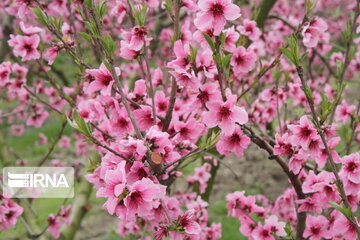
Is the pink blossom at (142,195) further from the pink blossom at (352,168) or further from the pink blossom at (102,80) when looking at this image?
the pink blossom at (352,168)

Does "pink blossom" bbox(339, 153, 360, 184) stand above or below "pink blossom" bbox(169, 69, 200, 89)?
below

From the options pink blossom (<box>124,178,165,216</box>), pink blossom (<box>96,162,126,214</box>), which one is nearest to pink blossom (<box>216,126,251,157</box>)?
pink blossom (<box>124,178,165,216</box>)

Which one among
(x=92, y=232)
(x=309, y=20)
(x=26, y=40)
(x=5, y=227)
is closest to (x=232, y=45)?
(x=309, y=20)

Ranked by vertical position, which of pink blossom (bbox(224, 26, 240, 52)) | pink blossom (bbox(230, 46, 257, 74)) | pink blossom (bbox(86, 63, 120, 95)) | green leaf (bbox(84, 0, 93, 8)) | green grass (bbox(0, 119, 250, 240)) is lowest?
green grass (bbox(0, 119, 250, 240))

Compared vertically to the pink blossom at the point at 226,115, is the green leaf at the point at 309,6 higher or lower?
higher

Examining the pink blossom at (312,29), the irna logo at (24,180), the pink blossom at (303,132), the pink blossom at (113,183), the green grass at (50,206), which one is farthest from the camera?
the green grass at (50,206)

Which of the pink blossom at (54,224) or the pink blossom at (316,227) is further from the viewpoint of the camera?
the pink blossom at (54,224)

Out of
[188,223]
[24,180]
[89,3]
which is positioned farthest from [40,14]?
[24,180]

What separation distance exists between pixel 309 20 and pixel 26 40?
1.74m

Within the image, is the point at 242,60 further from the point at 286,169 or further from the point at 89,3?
the point at 89,3

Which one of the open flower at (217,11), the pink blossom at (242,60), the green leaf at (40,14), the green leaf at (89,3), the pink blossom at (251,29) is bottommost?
the pink blossom at (242,60)

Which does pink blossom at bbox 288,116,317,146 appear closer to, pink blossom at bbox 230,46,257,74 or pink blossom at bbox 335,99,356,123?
pink blossom at bbox 230,46,257,74

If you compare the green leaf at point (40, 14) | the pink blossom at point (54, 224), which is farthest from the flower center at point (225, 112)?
the pink blossom at point (54, 224)

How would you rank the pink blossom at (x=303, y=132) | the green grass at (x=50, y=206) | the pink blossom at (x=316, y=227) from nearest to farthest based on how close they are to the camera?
the pink blossom at (x=303, y=132) → the pink blossom at (x=316, y=227) → the green grass at (x=50, y=206)
